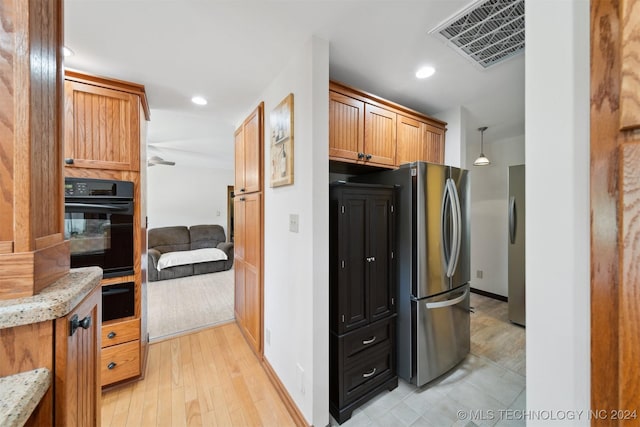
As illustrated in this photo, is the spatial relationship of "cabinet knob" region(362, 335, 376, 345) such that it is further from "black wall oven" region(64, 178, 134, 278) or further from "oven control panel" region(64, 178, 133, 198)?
"oven control panel" region(64, 178, 133, 198)

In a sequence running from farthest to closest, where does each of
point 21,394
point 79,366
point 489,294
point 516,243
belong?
point 489,294 < point 516,243 < point 79,366 < point 21,394

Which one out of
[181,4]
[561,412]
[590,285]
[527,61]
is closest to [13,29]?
[181,4]

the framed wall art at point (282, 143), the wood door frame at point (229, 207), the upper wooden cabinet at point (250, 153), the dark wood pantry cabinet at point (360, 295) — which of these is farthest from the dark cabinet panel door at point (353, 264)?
the wood door frame at point (229, 207)

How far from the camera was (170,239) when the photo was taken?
5.29m

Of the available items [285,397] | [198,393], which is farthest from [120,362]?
[285,397]

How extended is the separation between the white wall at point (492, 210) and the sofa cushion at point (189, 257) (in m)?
5.04

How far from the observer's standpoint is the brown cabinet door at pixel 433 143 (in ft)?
7.82

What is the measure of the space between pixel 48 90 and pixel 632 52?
136 centimetres

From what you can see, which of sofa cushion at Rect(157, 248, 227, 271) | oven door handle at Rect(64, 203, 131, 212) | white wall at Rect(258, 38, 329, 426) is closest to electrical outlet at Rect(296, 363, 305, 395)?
white wall at Rect(258, 38, 329, 426)

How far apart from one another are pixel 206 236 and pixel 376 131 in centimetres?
514

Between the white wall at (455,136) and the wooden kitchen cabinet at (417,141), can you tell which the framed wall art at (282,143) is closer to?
the wooden kitchen cabinet at (417,141)

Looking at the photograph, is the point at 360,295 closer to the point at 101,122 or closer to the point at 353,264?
the point at 353,264

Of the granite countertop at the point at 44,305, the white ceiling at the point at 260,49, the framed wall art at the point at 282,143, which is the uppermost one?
the white ceiling at the point at 260,49

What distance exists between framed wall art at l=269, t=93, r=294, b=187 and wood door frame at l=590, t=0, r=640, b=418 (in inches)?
53.8
